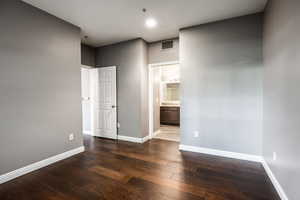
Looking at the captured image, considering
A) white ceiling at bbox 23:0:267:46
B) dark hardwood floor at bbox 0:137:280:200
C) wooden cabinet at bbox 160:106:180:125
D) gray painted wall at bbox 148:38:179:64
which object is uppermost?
white ceiling at bbox 23:0:267:46

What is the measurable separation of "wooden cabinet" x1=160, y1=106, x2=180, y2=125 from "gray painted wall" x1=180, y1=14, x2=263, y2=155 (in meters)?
2.72

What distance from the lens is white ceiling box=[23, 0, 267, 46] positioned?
2371 mm

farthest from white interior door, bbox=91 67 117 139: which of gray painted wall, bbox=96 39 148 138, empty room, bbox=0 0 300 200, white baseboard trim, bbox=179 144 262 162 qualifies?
white baseboard trim, bbox=179 144 262 162

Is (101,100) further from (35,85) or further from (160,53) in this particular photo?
(160,53)

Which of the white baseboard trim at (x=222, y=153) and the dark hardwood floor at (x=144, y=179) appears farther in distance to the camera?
the white baseboard trim at (x=222, y=153)

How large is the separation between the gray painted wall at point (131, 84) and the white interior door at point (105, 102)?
0.17 meters

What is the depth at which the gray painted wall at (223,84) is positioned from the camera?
2.73 metres

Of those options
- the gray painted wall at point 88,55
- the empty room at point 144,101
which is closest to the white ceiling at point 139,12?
the empty room at point 144,101

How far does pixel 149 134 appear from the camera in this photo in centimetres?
432

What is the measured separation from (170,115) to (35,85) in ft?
15.7

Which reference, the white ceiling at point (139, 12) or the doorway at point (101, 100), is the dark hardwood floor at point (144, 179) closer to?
the doorway at point (101, 100)

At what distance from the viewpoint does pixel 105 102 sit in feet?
14.3

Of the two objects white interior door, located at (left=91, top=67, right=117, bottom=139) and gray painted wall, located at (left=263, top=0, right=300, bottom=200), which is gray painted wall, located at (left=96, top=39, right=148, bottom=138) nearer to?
white interior door, located at (left=91, top=67, right=117, bottom=139)

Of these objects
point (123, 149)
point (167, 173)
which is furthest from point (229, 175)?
point (123, 149)
